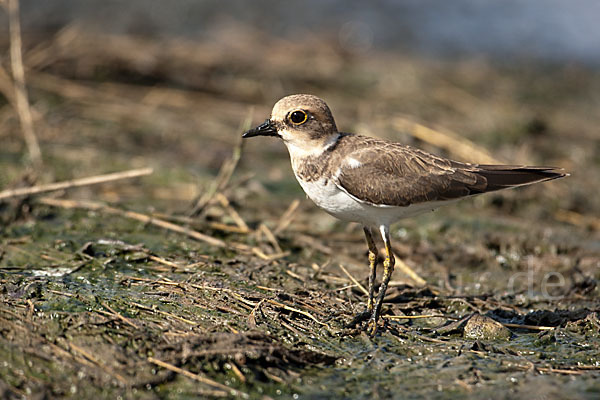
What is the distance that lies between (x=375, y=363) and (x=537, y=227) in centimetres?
350

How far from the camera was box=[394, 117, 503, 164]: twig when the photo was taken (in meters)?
8.65

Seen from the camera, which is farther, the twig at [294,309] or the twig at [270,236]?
Answer: the twig at [270,236]

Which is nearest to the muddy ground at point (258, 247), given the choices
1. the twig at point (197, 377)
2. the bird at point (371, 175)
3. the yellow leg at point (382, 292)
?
the twig at point (197, 377)

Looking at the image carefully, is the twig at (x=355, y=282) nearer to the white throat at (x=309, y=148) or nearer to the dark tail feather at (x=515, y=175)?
the white throat at (x=309, y=148)

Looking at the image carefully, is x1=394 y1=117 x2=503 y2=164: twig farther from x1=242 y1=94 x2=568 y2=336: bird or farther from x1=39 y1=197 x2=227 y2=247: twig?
x1=39 y1=197 x2=227 y2=247: twig

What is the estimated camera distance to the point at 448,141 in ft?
29.3

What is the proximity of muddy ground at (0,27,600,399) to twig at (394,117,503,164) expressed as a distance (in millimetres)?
32

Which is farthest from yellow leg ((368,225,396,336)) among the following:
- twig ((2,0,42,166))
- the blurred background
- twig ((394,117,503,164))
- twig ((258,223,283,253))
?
twig ((2,0,42,166))

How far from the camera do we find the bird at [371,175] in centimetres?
506

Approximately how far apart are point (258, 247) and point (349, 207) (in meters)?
1.62

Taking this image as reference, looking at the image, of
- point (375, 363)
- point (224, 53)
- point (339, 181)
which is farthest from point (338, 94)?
point (375, 363)

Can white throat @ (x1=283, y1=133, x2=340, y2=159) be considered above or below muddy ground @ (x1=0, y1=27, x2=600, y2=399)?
above

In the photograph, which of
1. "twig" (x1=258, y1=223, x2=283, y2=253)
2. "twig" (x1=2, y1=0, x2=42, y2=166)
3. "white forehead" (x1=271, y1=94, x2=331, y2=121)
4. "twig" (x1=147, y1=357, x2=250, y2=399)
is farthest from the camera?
"twig" (x1=2, y1=0, x2=42, y2=166)

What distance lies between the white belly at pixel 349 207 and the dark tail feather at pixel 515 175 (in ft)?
1.50
